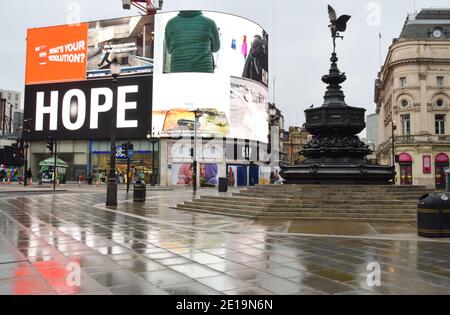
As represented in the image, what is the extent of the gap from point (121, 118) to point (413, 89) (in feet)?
130

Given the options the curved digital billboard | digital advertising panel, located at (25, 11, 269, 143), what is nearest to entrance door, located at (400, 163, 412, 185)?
digital advertising panel, located at (25, 11, 269, 143)

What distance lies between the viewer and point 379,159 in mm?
79438

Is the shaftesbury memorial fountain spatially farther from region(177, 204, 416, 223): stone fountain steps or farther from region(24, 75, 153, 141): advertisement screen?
region(24, 75, 153, 141): advertisement screen

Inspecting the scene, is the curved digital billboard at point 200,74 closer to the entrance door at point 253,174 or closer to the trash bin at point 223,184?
the entrance door at point 253,174

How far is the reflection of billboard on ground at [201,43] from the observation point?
189ft

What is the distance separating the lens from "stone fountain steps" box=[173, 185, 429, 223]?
539 inches

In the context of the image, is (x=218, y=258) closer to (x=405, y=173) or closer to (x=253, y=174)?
(x=405, y=173)

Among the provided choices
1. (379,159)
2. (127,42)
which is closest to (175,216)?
(127,42)

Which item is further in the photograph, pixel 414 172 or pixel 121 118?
pixel 121 118

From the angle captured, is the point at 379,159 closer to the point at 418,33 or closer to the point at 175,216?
the point at 418,33

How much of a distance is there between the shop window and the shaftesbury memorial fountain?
4204 cm

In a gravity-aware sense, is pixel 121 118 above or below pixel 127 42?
below

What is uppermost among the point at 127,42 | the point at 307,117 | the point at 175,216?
the point at 127,42

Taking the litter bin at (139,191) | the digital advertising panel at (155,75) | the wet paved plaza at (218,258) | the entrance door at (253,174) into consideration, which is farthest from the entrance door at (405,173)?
the wet paved plaza at (218,258)
